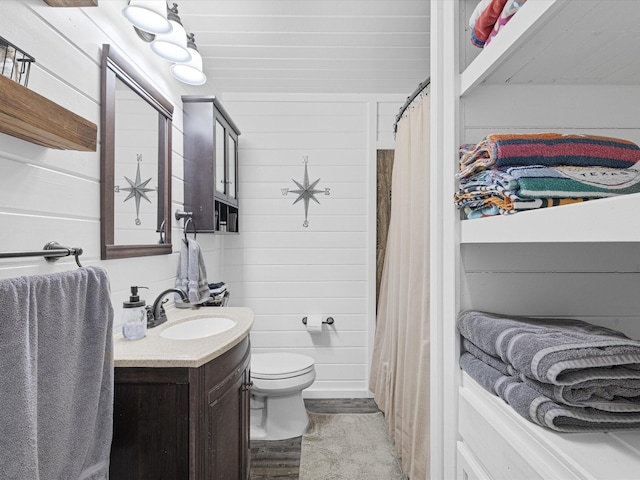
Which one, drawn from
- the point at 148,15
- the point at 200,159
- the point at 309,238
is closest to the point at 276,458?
the point at 309,238

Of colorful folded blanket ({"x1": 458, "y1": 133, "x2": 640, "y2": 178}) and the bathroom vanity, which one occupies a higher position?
colorful folded blanket ({"x1": 458, "y1": 133, "x2": 640, "y2": 178})

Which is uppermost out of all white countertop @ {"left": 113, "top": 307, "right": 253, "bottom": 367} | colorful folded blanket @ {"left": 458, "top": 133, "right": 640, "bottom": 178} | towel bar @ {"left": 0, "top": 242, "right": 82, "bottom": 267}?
colorful folded blanket @ {"left": 458, "top": 133, "right": 640, "bottom": 178}

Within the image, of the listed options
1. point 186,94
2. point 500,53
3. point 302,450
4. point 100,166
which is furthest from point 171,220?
point 500,53

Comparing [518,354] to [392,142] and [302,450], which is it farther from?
[392,142]

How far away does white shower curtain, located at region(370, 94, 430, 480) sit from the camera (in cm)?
179

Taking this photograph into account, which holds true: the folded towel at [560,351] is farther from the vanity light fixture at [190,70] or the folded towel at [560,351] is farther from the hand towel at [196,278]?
the vanity light fixture at [190,70]

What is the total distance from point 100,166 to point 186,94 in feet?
3.65

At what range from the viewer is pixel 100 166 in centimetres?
138

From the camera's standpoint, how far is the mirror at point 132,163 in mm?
1414

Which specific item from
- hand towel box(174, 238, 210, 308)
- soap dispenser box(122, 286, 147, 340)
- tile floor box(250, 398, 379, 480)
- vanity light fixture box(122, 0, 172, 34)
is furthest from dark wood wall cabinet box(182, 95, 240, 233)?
tile floor box(250, 398, 379, 480)

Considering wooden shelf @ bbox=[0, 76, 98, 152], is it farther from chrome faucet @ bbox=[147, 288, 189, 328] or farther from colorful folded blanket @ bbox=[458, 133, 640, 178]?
colorful folded blanket @ bbox=[458, 133, 640, 178]

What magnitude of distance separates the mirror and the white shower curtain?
50.5 inches

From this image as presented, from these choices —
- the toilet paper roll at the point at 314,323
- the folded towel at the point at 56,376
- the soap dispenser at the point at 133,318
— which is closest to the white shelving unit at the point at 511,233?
the folded towel at the point at 56,376

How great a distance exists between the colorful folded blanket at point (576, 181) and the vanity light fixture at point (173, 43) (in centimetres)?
149
